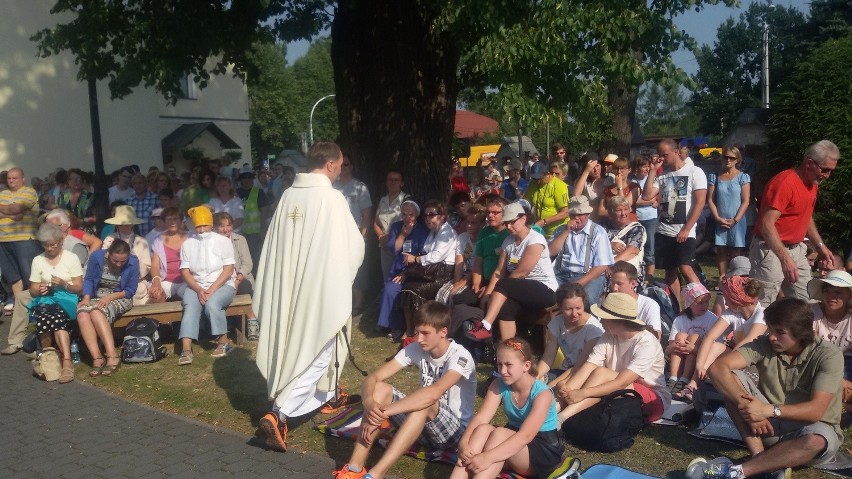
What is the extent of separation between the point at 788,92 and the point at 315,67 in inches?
2331

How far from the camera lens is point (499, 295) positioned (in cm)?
756

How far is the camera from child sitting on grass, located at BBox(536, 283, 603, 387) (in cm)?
637

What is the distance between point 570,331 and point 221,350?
151 inches

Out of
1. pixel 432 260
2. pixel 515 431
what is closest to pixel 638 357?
pixel 515 431

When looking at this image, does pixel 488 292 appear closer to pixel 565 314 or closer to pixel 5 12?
pixel 565 314

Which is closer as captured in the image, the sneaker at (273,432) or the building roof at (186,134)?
the sneaker at (273,432)

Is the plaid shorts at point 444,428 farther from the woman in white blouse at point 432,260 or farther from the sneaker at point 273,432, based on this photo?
the woman in white blouse at point 432,260

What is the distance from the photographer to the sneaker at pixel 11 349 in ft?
30.3

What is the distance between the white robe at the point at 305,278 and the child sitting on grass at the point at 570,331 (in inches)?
62.1

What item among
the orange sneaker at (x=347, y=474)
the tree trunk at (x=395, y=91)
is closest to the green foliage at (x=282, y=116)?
the tree trunk at (x=395, y=91)

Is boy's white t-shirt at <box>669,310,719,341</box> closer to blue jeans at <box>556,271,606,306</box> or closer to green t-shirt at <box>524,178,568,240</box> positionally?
blue jeans at <box>556,271,606,306</box>

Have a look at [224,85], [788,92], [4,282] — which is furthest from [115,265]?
[224,85]

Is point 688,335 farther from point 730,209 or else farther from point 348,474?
point 730,209

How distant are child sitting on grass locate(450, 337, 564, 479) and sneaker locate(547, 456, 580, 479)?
0.14ft
